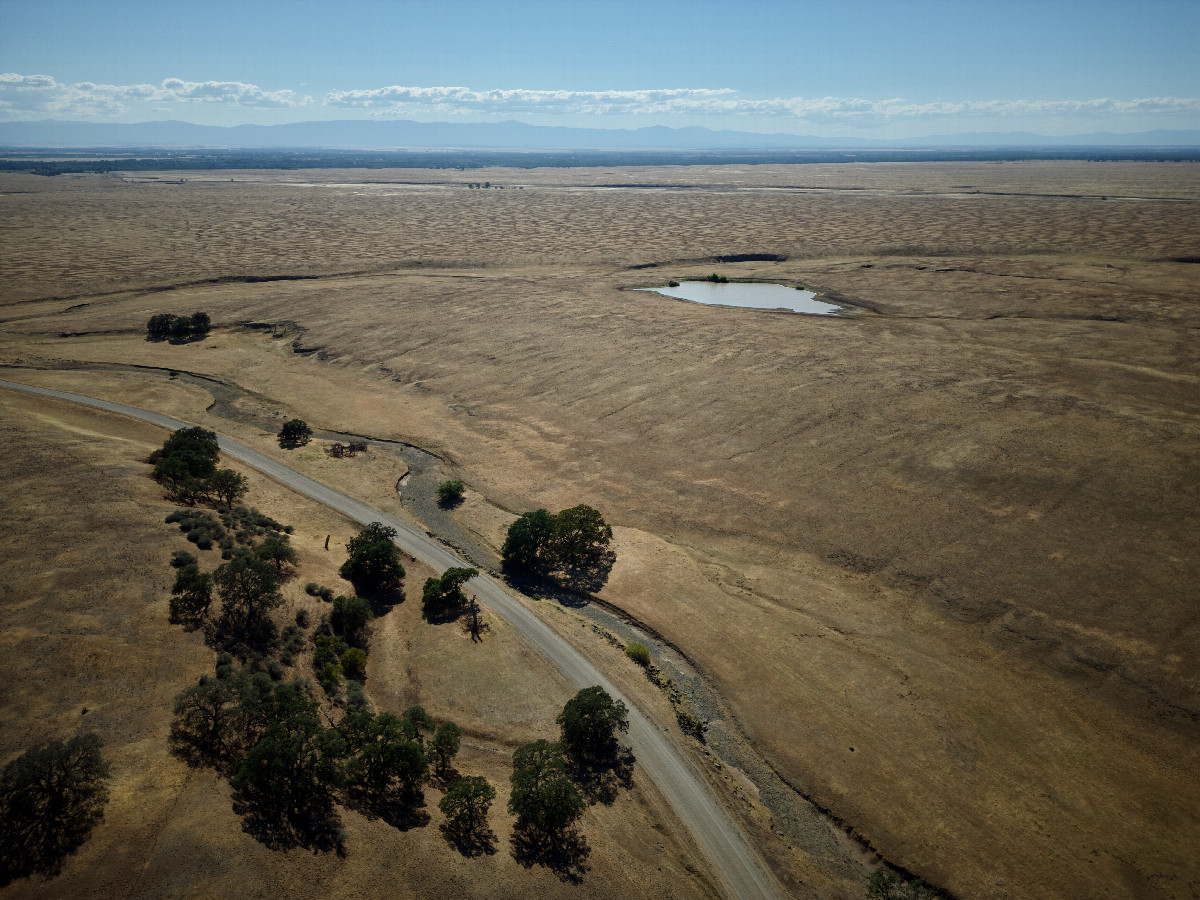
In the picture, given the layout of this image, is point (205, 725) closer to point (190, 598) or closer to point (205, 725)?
point (205, 725)

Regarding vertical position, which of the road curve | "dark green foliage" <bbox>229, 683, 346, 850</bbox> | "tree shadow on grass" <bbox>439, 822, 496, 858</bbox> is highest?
"dark green foliage" <bbox>229, 683, 346, 850</bbox>

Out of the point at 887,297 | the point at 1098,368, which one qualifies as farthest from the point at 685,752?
the point at 887,297

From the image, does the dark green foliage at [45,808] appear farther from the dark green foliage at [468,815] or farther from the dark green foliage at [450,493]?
the dark green foliage at [450,493]

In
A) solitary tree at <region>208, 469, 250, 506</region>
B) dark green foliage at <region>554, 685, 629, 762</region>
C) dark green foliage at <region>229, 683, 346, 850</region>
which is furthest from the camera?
solitary tree at <region>208, 469, 250, 506</region>

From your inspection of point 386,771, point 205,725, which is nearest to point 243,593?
point 205,725

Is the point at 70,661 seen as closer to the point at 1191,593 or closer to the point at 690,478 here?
the point at 690,478

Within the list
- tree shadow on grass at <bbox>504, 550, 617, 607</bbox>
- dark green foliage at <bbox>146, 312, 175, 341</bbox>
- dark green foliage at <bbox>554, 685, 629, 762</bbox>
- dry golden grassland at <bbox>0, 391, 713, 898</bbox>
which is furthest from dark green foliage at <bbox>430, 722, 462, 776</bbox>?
dark green foliage at <bbox>146, 312, 175, 341</bbox>

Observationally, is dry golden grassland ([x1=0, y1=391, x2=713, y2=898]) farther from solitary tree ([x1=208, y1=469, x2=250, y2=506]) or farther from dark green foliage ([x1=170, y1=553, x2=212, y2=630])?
solitary tree ([x1=208, y1=469, x2=250, y2=506])
